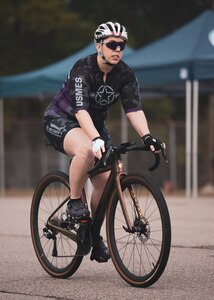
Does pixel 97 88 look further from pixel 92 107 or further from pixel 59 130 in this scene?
pixel 59 130

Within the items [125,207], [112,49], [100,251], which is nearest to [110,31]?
[112,49]

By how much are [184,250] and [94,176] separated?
2217 millimetres

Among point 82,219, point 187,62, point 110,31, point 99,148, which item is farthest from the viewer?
point 187,62

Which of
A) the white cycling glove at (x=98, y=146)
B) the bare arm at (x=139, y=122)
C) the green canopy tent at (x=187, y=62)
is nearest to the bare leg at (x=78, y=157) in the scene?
the white cycling glove at (x=98, y=146)

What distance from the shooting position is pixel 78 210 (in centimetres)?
693

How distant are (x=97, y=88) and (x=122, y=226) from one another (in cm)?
102

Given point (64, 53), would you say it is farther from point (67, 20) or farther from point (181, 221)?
point (181, 221)

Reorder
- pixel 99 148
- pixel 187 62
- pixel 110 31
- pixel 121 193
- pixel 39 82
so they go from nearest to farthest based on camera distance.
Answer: pixel 99 148 → pixel 121 193 → pixel 110 31 → pixel 187 62 → pixel 39 82

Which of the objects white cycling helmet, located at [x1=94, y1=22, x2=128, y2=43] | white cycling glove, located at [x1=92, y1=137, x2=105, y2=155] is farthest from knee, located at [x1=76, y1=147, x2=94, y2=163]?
white cycling helmet, located at [x1=94, y1=22, x2=128, y2=43]

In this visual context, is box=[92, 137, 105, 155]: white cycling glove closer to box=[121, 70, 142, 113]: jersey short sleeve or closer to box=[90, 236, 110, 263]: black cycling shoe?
box=[121, 70, 142, 113]: jersey short sleeve

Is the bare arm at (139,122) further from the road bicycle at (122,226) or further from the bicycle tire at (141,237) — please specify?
the bicycle tire at (141,237)

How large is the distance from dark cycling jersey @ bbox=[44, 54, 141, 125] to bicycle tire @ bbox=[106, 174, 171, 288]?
651 mm

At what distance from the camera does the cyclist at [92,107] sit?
675cm

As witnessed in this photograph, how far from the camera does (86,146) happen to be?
263 inches
